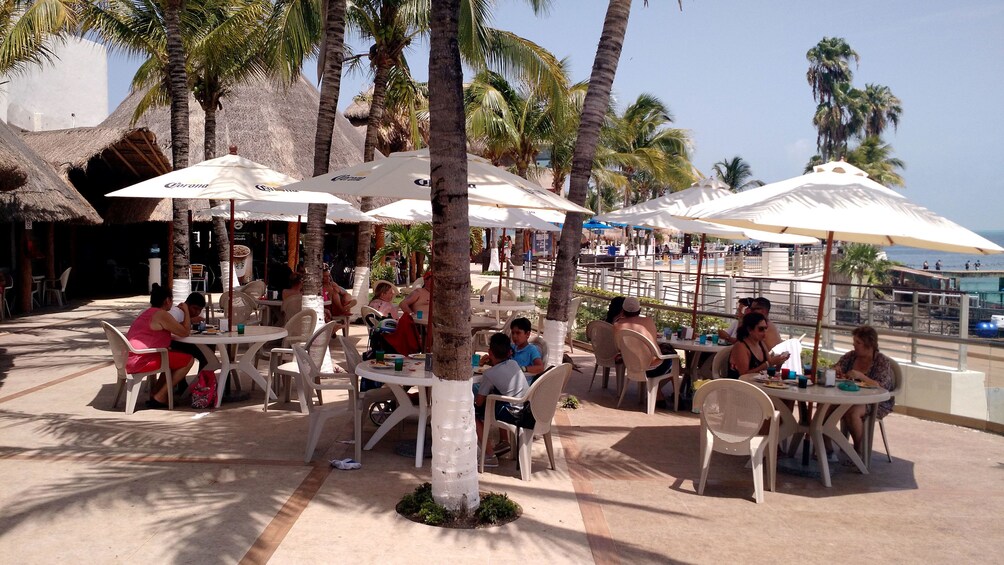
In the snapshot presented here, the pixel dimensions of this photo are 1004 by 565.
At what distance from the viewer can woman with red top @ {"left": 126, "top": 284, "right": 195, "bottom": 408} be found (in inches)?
306

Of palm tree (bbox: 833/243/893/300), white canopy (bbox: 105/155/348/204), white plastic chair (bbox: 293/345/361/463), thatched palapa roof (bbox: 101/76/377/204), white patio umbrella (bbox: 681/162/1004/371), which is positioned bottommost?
white plastic chair (bbox: 293/345/361/463)

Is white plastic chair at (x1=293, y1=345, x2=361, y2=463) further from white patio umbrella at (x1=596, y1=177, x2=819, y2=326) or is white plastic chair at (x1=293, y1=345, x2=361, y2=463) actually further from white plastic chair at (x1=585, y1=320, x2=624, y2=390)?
white patio umbrella at (x1=596, y1=177, x2=819, y2=326)

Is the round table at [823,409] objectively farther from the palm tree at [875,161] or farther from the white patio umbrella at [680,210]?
the palm tree at [875,161]

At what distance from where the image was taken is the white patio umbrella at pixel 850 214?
232 inches

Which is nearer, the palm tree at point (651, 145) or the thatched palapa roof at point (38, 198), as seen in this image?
the thatched palapa roof at point (38, 198)

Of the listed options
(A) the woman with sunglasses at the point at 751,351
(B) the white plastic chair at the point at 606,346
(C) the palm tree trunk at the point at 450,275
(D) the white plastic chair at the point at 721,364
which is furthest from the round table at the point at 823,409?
(B) the white plastic chair at the point at 606,346

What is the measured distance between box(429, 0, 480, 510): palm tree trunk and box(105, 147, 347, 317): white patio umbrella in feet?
11.5


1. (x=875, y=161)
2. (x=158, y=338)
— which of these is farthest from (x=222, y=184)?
(x=875, y=161)

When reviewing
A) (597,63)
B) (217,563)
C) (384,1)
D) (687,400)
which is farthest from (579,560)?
(384,1)

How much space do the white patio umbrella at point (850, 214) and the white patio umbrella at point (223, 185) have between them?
14.6 ft

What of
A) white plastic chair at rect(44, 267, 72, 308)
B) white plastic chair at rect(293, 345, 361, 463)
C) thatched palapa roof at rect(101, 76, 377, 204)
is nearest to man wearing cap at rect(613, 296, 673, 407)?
white plastic chair at rect(293, 345, 361, 463)

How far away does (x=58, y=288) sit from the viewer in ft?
61.3

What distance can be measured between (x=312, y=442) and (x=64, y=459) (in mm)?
1776

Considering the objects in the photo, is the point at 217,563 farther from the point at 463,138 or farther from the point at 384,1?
→ the point at 384,1
